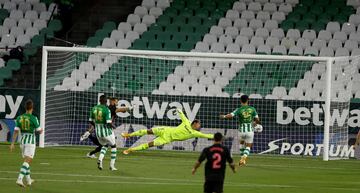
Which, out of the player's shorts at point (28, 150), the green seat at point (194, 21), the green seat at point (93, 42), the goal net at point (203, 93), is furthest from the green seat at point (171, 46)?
the player's shorts at point (28, 150)

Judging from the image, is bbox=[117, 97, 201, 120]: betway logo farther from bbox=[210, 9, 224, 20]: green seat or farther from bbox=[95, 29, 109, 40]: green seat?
bbox=[210, 9, 224, 20]: green seat

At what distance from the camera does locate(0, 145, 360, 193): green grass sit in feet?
74.4

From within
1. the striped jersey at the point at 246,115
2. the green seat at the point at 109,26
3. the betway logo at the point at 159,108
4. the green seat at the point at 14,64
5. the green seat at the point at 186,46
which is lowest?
the striped jersey at the point at 246,115

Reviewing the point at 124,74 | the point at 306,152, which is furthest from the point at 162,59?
the point at 306,152

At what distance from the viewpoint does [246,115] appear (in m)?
29.8

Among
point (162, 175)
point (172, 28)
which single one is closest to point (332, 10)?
point (172, 28)

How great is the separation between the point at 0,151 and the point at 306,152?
36.0 ft

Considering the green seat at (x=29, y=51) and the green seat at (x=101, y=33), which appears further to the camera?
the green seat at (x=101, y=33)

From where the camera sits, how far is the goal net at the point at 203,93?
35.2 metres

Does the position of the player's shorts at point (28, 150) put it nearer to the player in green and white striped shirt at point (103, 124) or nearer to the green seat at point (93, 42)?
the player in green and white striped shirt at point (103, 124)

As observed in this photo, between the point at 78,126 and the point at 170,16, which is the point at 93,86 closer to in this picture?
the point at 78,126

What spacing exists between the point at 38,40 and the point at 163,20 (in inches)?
210

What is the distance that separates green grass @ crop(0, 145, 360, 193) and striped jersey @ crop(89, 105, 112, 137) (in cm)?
103

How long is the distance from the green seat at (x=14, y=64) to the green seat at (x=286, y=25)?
11.0m
